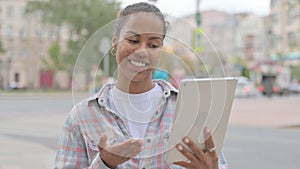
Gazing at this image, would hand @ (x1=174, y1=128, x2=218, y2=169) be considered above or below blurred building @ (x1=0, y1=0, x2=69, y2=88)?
above

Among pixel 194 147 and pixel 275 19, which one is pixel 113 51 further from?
pixel 275 19

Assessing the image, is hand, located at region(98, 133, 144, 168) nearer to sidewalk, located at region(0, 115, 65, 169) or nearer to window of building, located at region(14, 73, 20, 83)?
sidewalk, located at region(0, 115, 65, 169)

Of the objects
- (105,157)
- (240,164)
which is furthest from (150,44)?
(240,164)

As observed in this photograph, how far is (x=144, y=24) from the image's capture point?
1.44m

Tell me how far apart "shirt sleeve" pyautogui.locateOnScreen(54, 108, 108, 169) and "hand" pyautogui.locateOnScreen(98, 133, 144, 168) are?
136 mm

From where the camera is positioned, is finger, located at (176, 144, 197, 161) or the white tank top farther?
the white tank top

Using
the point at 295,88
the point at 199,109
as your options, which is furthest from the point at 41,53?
the point at 199,109

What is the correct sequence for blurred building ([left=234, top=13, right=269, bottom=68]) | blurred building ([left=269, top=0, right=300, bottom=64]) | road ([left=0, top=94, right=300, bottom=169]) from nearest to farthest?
road ([left=0, top=94, right=300, bottom=169])
blurred building ([left=269, top=0, right=300, bottom=64])
blurred building ([left=234, top=13, right=269, bottom=68])

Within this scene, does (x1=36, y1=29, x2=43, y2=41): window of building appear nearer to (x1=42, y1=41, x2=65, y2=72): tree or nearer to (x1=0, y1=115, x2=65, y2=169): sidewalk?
(x1=42, y1=41, x2=65, y2=72): tree

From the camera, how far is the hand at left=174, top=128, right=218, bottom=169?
1.39 meters

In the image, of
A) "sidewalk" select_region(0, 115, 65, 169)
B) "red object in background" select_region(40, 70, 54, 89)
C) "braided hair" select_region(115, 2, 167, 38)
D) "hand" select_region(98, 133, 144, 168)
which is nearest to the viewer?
"hand" select_region(98, 133, 144, 168)

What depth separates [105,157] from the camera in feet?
4.69

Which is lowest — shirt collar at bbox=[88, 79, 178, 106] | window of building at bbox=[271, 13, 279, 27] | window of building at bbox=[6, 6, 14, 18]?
window of building at bbox=[271, 13, 279, 27]

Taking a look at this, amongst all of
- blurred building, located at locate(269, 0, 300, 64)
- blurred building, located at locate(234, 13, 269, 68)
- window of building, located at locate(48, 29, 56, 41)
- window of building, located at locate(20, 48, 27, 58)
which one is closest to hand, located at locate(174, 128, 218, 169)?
window of building, located at locate(48, 29, 56, 41)
